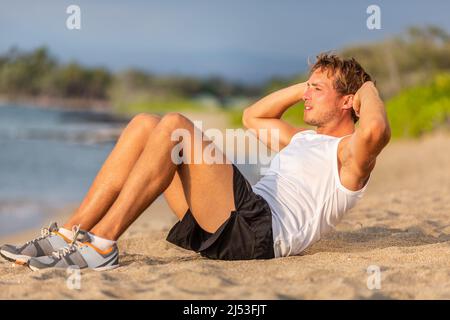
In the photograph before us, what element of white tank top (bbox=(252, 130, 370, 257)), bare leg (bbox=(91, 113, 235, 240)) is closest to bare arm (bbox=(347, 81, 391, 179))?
white tank top (bbox=(252, 130, 370, 257))

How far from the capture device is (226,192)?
10.4ft

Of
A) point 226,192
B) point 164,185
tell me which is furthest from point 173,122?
point 226,192

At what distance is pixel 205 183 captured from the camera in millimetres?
3168

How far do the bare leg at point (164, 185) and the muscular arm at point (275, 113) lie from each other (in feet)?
1.89

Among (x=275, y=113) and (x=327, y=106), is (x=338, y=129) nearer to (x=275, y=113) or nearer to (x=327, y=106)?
(x=327, y=106)

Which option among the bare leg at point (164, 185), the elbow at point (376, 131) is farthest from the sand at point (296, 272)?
the elbow at point (376, 131)

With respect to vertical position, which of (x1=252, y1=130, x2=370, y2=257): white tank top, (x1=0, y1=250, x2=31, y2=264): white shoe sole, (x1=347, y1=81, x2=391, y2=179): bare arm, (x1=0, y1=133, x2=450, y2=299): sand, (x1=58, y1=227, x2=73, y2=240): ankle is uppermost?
(x1=347, y1=81, x2=391, y2=179): bare arm

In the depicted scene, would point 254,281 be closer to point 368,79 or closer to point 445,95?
point 368,79

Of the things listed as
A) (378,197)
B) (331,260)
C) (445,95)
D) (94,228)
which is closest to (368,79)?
(331,260)

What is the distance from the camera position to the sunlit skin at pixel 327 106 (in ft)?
11.2

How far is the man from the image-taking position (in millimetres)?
3088

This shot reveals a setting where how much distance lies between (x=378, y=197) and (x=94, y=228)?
3461 mm

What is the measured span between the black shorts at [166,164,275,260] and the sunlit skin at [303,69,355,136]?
0.49 m

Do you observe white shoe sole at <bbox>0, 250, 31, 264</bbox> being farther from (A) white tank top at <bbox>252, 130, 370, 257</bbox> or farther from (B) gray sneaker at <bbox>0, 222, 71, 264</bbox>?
(A) white tank top at <bbox>252, 130, 370, 257</bbox>
